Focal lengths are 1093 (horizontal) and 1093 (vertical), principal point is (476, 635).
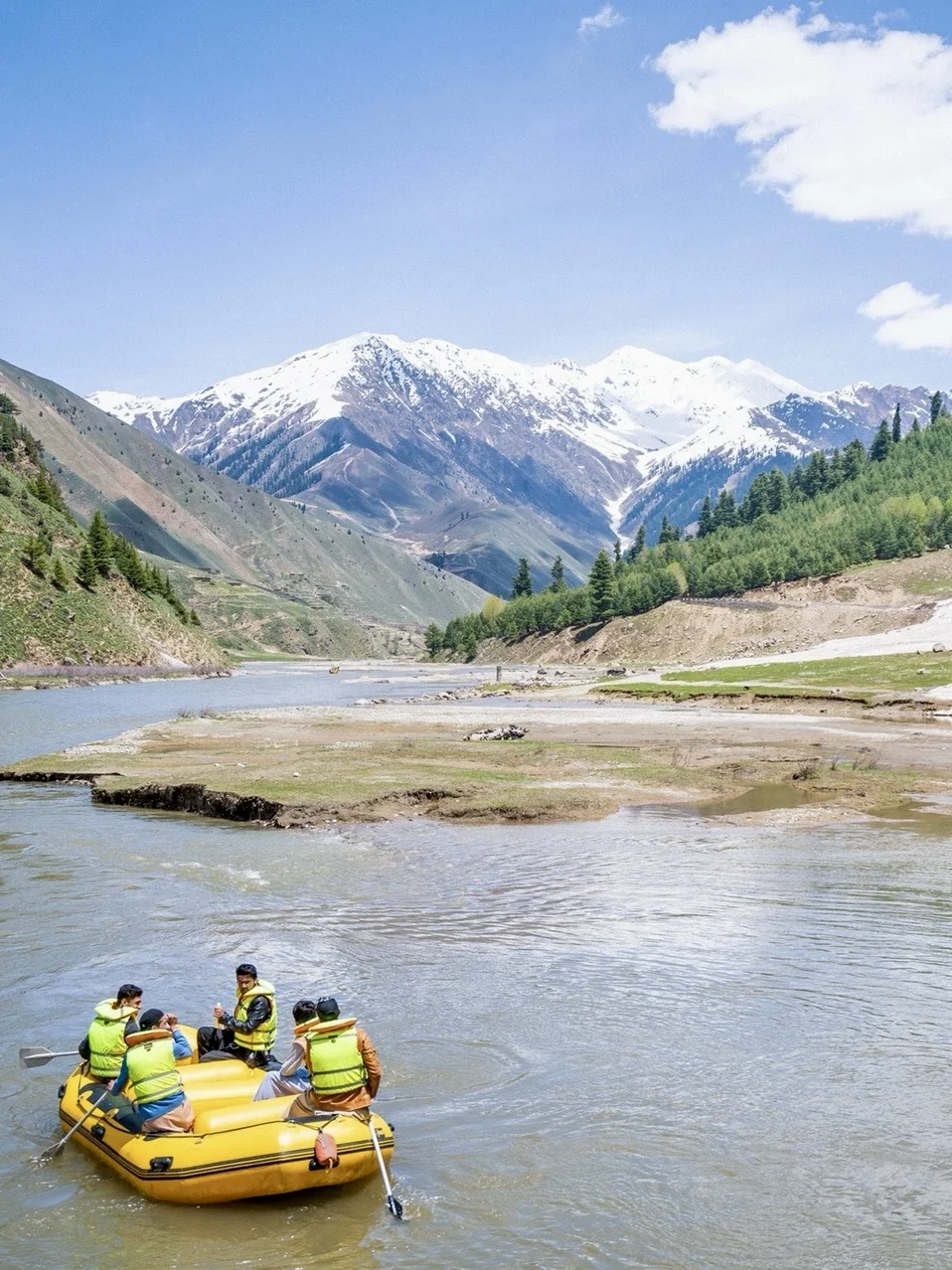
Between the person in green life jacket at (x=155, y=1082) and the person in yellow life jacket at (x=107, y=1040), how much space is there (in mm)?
646

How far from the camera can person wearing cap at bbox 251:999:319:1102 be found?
16859 millimetres

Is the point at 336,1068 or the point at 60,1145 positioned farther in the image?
the point at 60,1145

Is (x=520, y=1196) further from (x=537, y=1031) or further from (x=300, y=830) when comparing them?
(x=300, y=830)

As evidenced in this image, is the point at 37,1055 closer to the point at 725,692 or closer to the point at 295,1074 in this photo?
the point at 295,1074

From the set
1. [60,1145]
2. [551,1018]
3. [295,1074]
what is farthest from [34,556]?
[295,1074]

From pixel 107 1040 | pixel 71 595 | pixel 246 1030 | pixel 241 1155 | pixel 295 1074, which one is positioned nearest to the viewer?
pixel 241 1155

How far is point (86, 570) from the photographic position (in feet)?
529

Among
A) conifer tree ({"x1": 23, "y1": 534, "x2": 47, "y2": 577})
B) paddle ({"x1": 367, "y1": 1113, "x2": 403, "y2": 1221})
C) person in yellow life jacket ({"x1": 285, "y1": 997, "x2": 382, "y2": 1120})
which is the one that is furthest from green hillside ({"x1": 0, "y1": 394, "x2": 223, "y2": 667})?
paddle ({"x1": 367, "y1": 1113, "x2": 403, "y2": 1221})

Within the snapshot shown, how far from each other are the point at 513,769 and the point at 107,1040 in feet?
117

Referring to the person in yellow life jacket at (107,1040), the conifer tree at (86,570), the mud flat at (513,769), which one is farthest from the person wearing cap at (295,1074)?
the conifer tree at (86,570)

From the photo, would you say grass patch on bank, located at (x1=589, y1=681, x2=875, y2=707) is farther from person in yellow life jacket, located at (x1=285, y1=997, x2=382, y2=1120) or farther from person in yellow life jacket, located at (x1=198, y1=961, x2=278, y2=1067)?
person in yellow life jacket, located at (x1=285, y1=997, x2=382, y2=1120)

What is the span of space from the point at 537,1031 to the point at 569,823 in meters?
20.3

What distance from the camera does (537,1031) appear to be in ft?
68.7

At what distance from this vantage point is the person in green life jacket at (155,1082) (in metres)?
16.1
